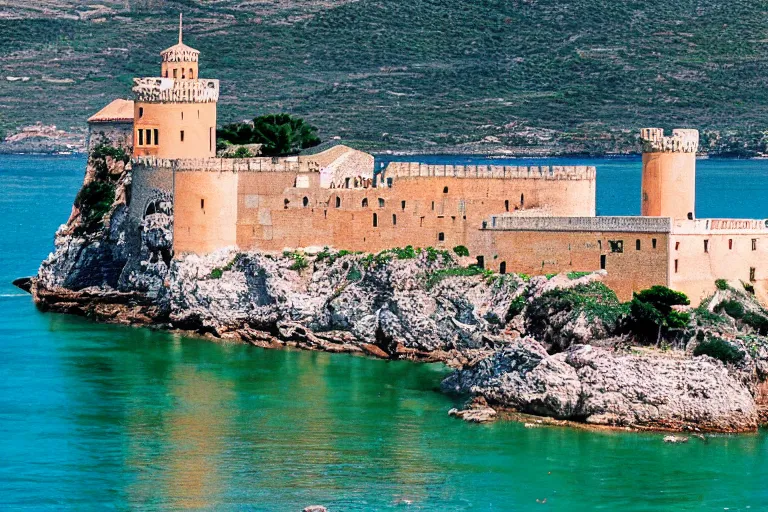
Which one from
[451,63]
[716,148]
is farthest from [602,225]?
[451,63]

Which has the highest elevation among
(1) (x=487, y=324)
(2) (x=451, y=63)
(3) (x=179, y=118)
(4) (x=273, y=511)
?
(2) (x=451, y=63)

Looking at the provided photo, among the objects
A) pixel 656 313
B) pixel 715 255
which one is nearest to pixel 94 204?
pixel 715 255

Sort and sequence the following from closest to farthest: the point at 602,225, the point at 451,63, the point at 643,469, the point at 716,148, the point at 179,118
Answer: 1. the point at 643,469
2. the point at 602,225
3. the point at 179,118
4. the point at 716,148
5. the point at 451,63

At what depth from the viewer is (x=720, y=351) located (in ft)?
140

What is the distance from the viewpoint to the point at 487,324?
1877 inches

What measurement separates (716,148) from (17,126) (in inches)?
2126

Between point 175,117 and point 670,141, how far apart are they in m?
14.0

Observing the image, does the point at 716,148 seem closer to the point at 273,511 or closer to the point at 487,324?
the point at 487,324

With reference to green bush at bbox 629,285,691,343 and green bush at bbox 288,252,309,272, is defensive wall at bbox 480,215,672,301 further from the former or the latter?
green bush at bbox 288,252,309,272

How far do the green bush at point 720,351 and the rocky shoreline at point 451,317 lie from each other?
28mm

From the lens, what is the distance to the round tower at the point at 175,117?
55.5m

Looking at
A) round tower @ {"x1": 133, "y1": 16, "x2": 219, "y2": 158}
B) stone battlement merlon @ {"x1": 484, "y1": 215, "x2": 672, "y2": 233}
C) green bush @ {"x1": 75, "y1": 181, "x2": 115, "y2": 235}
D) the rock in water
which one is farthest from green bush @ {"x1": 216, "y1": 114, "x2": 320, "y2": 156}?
the rock in water

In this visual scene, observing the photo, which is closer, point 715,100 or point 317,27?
point 715,100

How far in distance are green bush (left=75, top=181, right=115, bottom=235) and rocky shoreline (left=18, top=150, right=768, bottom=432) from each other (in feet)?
0.31
